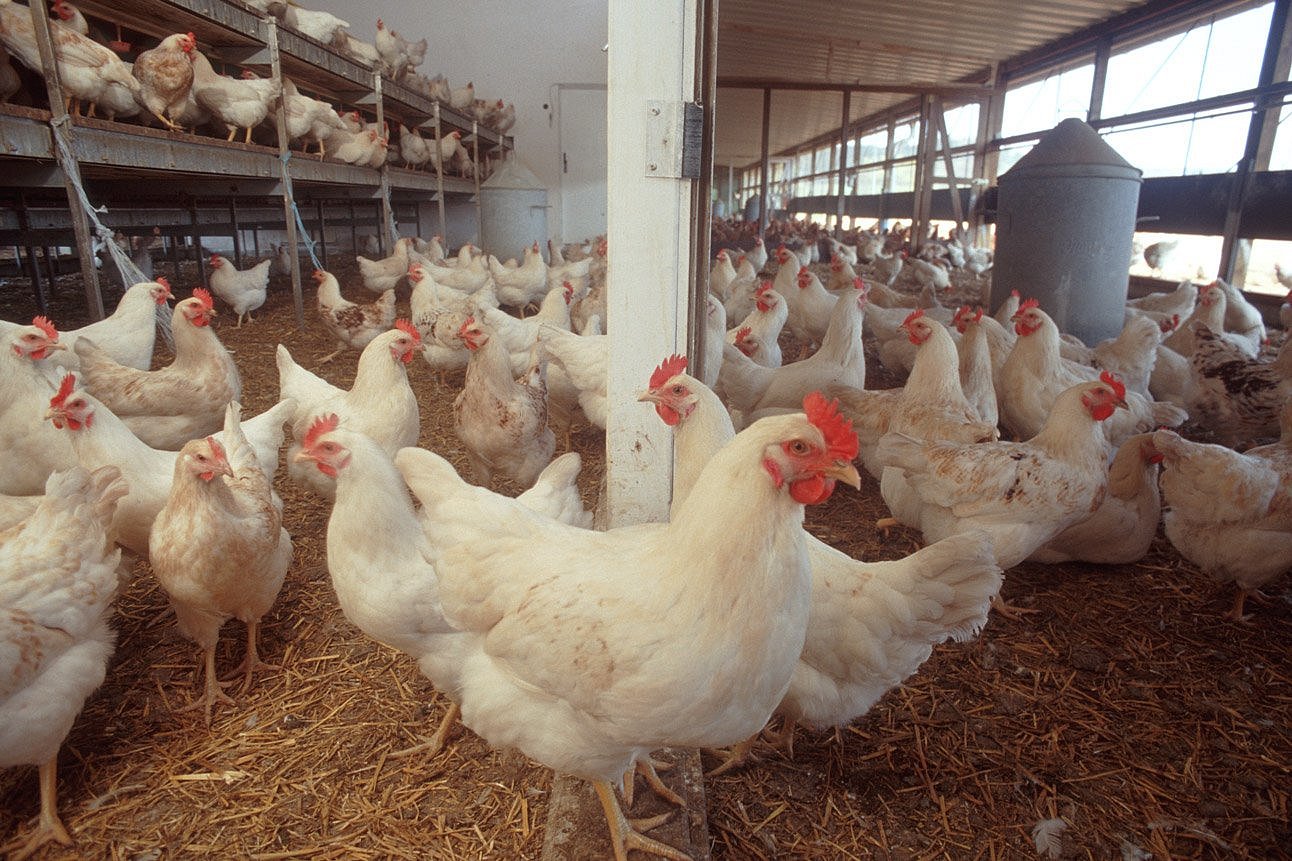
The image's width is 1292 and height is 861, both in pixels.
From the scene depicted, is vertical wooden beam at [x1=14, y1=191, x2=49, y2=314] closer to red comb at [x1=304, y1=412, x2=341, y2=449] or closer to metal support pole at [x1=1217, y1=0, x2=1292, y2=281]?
red comb at [x1=304, y1=412, x2=341, y2=449]

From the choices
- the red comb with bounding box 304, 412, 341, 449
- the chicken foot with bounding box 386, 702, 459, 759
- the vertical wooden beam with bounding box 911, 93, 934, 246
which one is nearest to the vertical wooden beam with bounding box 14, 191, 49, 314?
the red comb with bounding box 304, 412, 341, 449

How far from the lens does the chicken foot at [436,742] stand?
2.14 meters

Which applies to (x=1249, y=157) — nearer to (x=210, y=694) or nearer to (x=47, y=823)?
(x=210, y=694)

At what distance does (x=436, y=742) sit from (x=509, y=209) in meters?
13.8

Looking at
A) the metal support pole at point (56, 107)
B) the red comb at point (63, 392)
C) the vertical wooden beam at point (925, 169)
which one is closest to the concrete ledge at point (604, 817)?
the red comb at point (63, 392)

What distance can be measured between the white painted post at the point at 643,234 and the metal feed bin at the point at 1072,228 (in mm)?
4870

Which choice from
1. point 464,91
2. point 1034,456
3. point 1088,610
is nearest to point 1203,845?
point 1088,610

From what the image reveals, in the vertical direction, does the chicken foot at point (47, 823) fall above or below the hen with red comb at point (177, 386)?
below

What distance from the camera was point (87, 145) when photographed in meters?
3.84

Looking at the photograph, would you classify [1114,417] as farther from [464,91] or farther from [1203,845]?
[464,91]

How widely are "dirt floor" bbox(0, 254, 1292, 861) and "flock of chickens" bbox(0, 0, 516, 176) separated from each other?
3.89m

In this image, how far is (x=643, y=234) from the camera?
208 centimetres

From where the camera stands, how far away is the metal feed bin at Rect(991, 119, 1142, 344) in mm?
5398

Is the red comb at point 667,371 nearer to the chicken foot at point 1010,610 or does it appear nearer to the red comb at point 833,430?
the red comb at point 833,430
